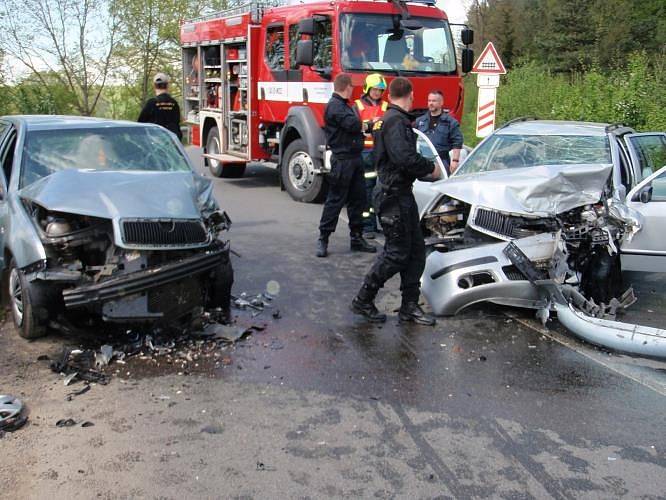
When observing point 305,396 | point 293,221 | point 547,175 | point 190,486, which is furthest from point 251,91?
point 190,486

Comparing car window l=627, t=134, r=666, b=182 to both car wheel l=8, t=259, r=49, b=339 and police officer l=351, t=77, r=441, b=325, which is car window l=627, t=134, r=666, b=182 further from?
car wheel l=8, t=259, r=49, b=339

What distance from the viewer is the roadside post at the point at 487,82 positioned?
475 inches

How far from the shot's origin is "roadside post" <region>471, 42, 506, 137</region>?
1207cm

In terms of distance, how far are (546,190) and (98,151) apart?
3835mm

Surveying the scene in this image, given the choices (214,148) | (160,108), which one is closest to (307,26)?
(160,108)

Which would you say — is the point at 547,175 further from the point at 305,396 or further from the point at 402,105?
the point at 305,396

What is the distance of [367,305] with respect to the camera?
5.89 metres

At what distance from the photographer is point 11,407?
13.4 feet

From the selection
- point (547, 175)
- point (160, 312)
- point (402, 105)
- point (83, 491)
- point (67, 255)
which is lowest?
point (83, 491)

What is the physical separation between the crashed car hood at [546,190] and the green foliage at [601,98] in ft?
25.4

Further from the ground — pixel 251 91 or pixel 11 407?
pixel 251 91

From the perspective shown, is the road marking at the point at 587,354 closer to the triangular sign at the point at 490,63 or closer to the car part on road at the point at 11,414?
the car part on road at the point at 11,414

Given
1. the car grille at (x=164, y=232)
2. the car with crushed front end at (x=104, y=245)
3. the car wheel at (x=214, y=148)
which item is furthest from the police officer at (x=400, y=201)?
the car wheel at (x=214, y=148)

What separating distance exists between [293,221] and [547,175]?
15.9 feet
